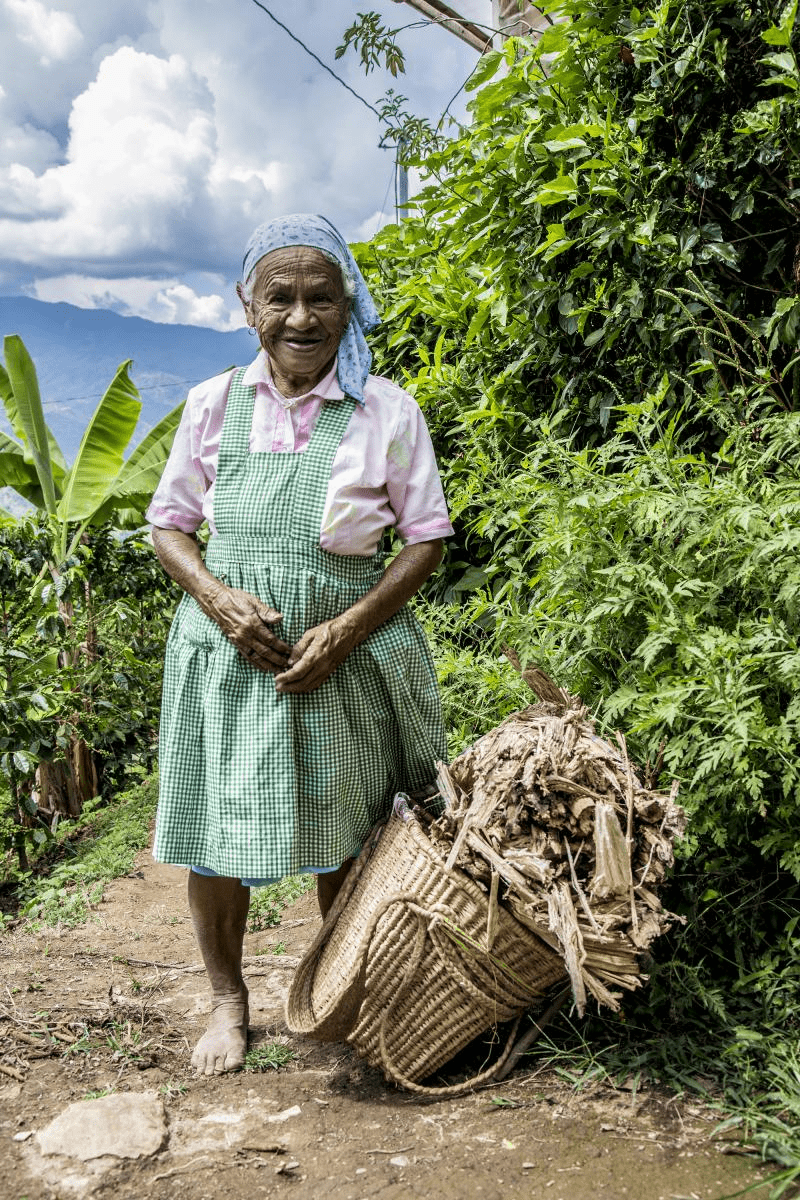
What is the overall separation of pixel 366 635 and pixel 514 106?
84.5 inches

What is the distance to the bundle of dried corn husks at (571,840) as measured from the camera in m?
2.05

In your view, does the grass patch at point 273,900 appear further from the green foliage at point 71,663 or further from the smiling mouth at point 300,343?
the smiling mouth at point 300,343

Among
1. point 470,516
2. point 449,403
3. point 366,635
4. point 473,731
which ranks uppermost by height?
point 449,403

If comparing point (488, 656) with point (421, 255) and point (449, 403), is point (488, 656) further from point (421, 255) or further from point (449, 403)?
point (421, 255)

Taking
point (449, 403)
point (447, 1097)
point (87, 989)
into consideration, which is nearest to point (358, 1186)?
point (447, 1097)

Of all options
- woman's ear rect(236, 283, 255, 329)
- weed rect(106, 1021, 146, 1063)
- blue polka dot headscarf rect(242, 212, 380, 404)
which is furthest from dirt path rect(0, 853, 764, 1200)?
woman's ear rect(236, 283, 255, 329)

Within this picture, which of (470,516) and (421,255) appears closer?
(470,516)

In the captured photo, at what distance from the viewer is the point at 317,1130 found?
7.34 feet

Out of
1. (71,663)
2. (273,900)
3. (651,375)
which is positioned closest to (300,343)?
(651,375)

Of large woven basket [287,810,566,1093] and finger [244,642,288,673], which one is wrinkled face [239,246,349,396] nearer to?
finger [244,642,288,673]

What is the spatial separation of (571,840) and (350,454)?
3.46 feet

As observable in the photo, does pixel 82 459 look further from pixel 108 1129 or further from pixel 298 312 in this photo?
pixel 108 1129

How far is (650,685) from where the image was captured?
2.50 m

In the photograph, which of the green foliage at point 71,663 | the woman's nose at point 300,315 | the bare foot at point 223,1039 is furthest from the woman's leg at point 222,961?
the green foliage at point 71,663
